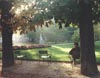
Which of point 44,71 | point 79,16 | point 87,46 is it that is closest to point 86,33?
point 87,46

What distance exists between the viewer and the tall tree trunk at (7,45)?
57.5 feet

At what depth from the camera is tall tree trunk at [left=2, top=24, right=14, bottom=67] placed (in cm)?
1752

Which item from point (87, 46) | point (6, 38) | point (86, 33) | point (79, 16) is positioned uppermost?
point (79, 16)

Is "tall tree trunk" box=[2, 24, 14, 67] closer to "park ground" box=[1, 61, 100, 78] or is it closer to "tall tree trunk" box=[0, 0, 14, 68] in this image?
"tall tree trunk" box=[0, 0, 14, 68]

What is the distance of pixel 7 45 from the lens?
17.6m

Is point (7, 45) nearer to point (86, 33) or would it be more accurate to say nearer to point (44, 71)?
point (44, 71)

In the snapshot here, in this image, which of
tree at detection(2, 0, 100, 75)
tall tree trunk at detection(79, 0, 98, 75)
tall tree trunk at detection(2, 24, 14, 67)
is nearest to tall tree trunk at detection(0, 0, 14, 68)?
tall tree trunk at detection(2, 24, 14, 67)

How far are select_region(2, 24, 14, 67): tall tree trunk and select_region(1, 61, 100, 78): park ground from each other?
19.4 inches

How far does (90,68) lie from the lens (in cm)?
1417

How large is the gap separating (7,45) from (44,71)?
3.30 m

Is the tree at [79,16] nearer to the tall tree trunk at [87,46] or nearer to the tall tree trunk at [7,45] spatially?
the tall tree trunk at [87,46]

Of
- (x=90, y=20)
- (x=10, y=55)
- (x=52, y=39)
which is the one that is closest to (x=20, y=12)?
(x=10, y=55)

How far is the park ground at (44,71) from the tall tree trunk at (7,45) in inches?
19.4

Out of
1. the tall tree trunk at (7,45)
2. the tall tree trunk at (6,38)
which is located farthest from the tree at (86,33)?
the tall tree trunk at (7,45)
